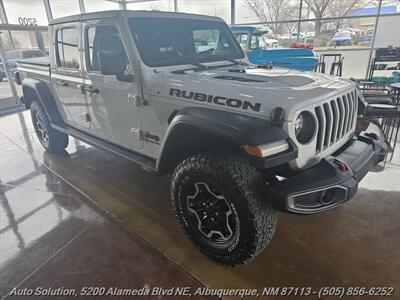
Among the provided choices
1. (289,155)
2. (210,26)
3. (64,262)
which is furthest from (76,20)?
(289,155)

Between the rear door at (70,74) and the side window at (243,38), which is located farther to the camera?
the side window at (243,38)

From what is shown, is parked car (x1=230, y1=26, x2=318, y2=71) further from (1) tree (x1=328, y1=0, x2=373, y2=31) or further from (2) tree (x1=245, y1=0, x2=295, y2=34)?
(1) tree (x1=328, y1=0, x2=373, y2=31)

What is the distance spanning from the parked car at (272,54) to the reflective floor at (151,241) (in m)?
4.28

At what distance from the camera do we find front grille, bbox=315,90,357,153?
179 cm

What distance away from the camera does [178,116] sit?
1.88 m

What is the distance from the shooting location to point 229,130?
5.24 ft

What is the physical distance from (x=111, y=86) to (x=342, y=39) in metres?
9.53

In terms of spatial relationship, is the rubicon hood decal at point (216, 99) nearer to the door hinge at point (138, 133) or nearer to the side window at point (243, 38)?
the door hinge at point (138, 133)

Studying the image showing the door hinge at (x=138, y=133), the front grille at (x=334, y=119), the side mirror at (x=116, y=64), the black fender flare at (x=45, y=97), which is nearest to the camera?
the front grille at (x=334, y=119)

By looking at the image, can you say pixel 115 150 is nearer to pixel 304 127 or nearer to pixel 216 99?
pixel 216 99

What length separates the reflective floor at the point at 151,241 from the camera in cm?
193

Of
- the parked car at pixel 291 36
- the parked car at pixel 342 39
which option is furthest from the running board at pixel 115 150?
the parked car at pixel 342 39

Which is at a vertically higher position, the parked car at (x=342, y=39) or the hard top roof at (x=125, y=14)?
the hard top roof at (x=125, y=14)

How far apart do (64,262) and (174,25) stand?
7.41 feet
